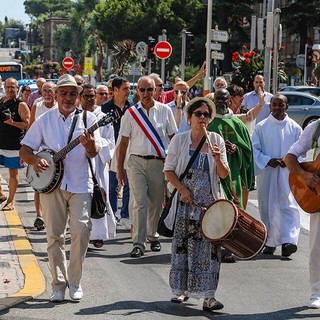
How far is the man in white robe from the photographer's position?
12273mm

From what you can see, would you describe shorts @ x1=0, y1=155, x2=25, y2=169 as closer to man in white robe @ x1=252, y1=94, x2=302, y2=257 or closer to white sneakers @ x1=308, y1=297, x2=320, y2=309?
man in white robe @ x1=252, y1=94, x2=302, y2=257

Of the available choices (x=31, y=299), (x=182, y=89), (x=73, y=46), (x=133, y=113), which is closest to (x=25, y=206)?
(x=182, y=89)

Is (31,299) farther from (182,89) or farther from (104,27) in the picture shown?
(104,27)

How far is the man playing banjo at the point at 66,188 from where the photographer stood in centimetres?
908

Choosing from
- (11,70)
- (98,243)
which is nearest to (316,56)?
(11,70)

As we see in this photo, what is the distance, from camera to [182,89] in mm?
14547

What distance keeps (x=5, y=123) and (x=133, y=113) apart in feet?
13.0

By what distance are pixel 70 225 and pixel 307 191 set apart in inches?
76.9

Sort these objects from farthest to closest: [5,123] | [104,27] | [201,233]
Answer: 1. [104,27]
2. [5,123]
3. [201,233]

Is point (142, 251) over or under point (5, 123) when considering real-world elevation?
under

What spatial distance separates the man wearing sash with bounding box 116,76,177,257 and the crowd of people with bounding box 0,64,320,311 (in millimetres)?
11

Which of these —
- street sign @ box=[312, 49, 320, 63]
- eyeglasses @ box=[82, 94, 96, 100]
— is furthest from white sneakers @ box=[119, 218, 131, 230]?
street sign @ box=[312, 49, 320, 63]

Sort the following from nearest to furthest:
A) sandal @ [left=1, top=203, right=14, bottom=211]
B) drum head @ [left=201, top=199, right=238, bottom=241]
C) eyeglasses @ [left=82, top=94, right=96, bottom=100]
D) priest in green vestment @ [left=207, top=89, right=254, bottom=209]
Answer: drum head @ [left=201, top=199, right=238, bottom=241] → priest in green vestment @ [left=207, top=89, right=254, bottom=209] → eyeglasses @ [left=82, top=94, right=96, bottom=100] → sandal @ [left=1, top=203, right=14, bottom=211]

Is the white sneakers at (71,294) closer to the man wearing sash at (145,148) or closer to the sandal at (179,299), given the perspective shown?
the sandal at (179,299)
